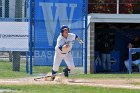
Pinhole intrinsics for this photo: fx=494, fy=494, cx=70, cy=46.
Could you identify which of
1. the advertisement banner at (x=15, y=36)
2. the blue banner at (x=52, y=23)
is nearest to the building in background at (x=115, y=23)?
the blue banner at (x=52, y=23)

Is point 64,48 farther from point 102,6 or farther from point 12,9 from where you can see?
point 12,9

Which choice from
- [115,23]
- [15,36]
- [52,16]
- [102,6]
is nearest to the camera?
[15,36]

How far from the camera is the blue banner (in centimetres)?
2111

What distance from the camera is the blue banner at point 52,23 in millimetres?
21109

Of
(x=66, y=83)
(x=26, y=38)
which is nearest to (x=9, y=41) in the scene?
(x=26, y=38)

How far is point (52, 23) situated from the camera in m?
21.2

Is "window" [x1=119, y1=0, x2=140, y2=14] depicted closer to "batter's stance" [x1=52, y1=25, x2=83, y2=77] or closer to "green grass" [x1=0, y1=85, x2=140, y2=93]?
"batter's stance" [x1=52, y1=25, x2=83, y2=77]

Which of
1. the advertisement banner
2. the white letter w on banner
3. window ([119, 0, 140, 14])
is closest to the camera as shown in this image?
the advertisement banner

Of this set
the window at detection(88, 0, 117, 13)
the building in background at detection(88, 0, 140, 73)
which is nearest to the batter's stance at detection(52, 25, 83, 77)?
the building in background at detection(88, 0, 140, 73)

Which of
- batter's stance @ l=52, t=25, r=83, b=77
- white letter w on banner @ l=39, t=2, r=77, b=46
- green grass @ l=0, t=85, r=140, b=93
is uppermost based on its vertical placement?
white letter w on banner @ l=39, t=2, r=77, b=46

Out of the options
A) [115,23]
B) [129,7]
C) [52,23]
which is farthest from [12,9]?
[129,7]

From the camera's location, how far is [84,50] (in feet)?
70.4

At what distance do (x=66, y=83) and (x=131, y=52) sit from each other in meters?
6.78

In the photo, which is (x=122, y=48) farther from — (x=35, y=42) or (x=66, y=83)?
(x=66, y=83)
